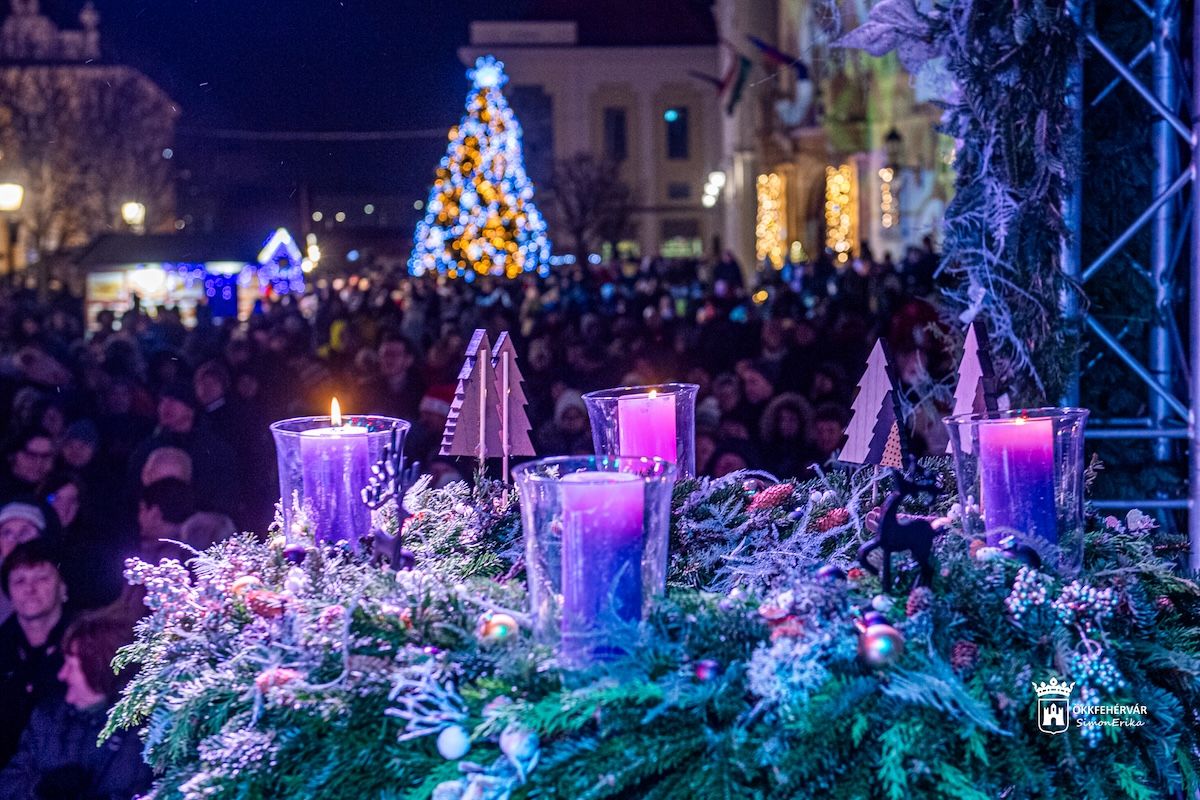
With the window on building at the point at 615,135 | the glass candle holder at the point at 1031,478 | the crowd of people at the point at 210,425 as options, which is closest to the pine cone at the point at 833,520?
the glass candle holder at the point at 1031,478

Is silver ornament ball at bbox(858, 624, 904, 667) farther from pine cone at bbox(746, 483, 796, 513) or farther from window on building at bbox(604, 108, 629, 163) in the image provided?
window on building at bbox(604, 108, 629, 163)

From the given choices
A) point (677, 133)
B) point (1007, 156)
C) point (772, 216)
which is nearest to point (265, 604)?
point (1007, 156)

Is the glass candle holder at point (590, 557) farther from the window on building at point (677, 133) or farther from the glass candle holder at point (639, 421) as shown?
the window on building at point (677, 133)

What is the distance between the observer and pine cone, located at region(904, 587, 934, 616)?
1.60 m

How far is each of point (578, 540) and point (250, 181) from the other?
61.5m

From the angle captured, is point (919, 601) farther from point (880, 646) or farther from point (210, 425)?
point (210, 425)

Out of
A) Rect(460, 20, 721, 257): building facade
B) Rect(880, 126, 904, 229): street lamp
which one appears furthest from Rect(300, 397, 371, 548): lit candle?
Rect(460, 20, 721, 257): building facade

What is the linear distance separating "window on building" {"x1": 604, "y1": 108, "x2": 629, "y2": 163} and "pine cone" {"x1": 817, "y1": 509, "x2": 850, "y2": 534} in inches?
1941

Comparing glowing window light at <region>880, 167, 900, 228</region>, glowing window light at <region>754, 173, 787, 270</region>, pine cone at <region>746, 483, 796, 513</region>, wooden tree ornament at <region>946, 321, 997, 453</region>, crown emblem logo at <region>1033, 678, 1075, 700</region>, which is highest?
glowing window light at <region>754, 173, 787, 270</region>

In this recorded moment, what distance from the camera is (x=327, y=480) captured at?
200 cm

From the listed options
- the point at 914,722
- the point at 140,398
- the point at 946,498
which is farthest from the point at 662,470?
the point at 140,398

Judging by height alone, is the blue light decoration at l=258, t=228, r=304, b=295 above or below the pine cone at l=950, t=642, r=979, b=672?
above

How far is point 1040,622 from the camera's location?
164 cm

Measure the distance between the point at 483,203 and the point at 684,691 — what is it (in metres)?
36.1
